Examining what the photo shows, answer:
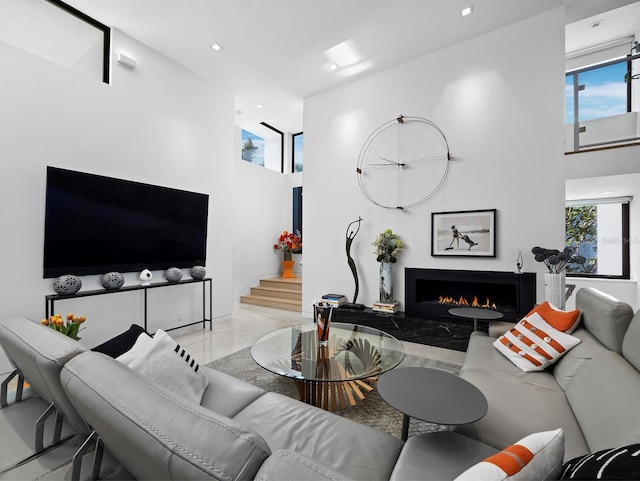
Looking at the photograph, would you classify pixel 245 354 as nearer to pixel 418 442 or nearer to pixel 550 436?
pixel 418 442

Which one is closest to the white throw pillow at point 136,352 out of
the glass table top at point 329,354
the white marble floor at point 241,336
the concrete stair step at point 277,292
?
the glass table top at point 329,354

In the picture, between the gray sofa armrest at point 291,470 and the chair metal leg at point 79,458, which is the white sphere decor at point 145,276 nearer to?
the chair metal leg at point 79,458

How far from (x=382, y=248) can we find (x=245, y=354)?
2.20m

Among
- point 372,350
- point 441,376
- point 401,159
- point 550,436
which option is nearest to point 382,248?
point 401,159

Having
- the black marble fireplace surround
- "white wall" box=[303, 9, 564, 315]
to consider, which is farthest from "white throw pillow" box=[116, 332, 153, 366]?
"white wall" box=[303, 9, 564, 315]

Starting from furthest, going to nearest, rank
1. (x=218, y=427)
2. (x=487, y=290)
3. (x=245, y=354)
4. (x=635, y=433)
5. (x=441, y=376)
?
(x=487, y=290), (x=245, y=354), (x=441, y=376), (x=635, y=433), (x=218, y=427)

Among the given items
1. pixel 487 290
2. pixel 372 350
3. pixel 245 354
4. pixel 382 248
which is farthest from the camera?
pixel 382 248

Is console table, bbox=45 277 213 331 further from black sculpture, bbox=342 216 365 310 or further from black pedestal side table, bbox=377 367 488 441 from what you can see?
black pedestal side table, bbox=377 367 488 441

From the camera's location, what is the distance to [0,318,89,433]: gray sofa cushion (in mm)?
1119

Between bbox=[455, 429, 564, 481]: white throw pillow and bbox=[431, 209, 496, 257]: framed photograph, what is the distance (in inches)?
132

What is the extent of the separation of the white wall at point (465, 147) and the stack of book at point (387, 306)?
159 millimetres

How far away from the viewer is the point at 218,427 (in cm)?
68

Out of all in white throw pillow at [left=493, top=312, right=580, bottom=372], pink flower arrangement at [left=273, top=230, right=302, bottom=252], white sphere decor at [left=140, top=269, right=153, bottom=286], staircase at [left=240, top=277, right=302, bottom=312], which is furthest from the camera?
pink flower arrangement at [left=273, top=230, right=302, bottom=252]

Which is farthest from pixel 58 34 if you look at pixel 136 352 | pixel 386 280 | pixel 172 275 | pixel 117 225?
pixel 386 280
